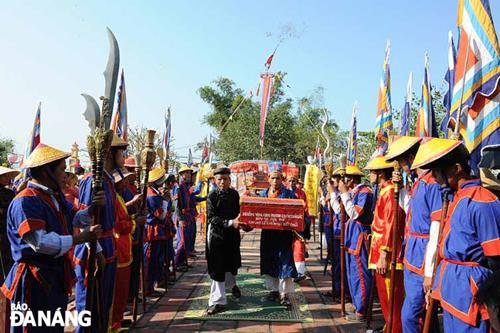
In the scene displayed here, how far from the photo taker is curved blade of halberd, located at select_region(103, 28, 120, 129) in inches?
131

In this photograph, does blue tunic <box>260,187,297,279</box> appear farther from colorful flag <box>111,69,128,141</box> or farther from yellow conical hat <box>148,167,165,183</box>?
colorful flag <box>111,69,128,141</box>

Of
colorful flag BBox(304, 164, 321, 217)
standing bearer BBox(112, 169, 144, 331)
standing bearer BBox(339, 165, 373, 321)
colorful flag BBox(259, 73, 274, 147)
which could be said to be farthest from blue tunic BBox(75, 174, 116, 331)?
colorful flag BBox(259, 73, 274, 147)

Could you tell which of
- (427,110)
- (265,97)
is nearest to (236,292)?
(427,110)

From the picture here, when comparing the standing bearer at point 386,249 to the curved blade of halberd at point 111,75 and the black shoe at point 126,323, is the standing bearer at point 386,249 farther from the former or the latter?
the black shoe at point 126,323

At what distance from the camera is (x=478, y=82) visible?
4121mm

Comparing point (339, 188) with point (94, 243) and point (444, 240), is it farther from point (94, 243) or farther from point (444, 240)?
point (94, 243)

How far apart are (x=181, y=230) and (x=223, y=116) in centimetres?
3531

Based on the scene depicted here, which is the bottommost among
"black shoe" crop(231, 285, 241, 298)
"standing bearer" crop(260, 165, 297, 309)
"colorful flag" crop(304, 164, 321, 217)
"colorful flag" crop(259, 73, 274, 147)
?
"black shoe" crop(231, 285, 241, 298)

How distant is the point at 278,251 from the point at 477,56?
11.8ft

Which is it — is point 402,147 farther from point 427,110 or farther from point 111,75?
point 111,75

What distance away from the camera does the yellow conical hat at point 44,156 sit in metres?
3.25

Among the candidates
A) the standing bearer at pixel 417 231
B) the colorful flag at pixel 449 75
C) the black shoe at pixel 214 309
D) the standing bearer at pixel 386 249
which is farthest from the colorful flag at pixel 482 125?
the black shoe at pixel 214 309

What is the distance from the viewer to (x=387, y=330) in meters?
4.45

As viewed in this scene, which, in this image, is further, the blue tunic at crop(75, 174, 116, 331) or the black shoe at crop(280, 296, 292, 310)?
the black shoe at crop(280, 296, 292, 310)
